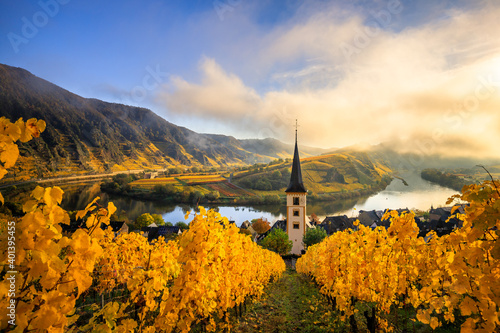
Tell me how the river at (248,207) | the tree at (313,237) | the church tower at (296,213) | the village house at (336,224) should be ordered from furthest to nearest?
the river at (248,207) → the village house at (336,224) → the church tower at (296,213) → the tree at (313,237)

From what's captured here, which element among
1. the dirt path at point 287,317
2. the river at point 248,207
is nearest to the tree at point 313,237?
the dirt path at point 287,317

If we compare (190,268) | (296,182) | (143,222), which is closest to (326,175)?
(296,182)

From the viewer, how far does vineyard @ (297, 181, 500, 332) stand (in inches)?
75.5

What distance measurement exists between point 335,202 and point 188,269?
113m

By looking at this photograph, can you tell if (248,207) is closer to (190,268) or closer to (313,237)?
(313,237)

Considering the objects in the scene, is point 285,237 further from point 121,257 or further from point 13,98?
point 13,98

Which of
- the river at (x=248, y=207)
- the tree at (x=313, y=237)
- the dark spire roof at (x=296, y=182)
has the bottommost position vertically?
the river at (x=248, y=207)

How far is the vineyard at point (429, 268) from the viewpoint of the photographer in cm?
192

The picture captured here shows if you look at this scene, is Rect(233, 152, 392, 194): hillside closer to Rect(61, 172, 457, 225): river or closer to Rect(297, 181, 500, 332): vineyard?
Rect(61, 172, 457, 225): river

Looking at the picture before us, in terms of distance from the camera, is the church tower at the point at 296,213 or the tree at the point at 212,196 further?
the tree at the point at 212,196

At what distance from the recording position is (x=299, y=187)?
133 ft

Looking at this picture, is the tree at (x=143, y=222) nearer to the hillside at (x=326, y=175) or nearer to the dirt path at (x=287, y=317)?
the dirt path at (x=287, y=317)

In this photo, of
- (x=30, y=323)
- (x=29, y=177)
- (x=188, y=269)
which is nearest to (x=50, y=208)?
(x=30, y=323)

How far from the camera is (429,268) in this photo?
26.6 feet
